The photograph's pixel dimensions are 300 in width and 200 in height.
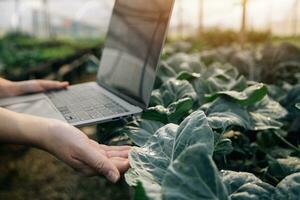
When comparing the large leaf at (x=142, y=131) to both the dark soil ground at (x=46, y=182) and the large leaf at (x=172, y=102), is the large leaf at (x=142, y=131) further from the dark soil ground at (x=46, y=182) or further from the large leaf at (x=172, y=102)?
the dark soil ground at (x=46, y=182)

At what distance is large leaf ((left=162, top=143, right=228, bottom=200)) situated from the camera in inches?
27.4

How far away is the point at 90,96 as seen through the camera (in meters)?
1.74

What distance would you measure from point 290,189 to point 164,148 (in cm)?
29

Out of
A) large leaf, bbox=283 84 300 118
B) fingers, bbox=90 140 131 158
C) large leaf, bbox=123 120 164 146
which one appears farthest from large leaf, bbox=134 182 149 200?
large leaf, bbox=283 84 300 118

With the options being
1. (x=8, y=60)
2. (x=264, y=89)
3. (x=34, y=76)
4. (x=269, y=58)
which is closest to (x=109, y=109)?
(x=264, y=89)

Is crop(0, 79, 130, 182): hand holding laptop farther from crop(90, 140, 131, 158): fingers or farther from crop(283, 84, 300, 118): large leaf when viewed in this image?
crop(283, 84, 300, 118): large leaf

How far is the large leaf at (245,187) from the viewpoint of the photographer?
0.82 metres

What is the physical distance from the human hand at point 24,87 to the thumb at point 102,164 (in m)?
1.00

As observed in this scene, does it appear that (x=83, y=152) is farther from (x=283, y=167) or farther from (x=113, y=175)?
(x=283, y=167)

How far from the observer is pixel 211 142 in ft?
2.70

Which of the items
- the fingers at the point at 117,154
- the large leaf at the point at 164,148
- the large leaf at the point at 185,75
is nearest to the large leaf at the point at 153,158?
the large leaf at the point at 164,148

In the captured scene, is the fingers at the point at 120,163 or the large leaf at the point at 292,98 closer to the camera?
the fingers at the point at 120,163

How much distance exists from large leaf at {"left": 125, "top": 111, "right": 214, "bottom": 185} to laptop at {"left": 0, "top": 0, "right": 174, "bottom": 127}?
1.22 ft

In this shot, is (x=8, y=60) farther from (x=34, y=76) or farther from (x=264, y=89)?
(x=264, y=89)
